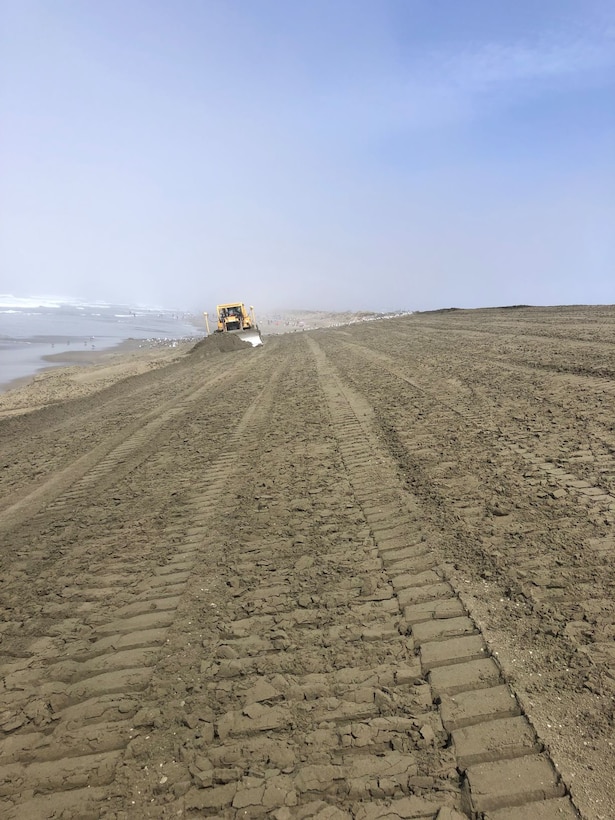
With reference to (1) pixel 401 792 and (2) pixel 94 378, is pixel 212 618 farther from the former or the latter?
(2) pixel 94 378

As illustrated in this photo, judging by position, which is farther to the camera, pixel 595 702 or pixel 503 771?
pixel 595 702

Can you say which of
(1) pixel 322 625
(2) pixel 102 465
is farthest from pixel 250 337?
(1) pixel 322 625

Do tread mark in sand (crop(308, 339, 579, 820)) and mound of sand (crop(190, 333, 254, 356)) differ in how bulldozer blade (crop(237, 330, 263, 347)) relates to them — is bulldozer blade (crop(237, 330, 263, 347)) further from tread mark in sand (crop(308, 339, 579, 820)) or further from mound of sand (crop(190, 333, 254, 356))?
tread mark in sand (crop(308, 339, 579, 820))

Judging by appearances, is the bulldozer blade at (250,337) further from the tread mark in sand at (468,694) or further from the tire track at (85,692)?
the tire track at (85,692)

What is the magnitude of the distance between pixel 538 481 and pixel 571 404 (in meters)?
2.91

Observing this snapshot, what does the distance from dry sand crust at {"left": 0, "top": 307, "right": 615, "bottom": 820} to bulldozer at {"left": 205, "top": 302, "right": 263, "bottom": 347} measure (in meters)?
16.9

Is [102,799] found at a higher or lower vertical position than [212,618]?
Answer: lower

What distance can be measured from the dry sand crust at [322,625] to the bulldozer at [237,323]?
1692 cm

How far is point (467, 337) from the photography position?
16062 millimetres

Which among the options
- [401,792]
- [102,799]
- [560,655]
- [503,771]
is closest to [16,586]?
[102,799]

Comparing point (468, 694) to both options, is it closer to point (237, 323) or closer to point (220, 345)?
point (220, 345)

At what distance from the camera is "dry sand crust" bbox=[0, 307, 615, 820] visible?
78.9 inches

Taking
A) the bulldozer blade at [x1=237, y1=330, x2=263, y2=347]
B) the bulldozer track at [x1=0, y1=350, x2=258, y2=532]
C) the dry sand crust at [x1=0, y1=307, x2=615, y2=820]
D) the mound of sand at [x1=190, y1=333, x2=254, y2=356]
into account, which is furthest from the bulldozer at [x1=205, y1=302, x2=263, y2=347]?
the dry sand crust at [x1=0, y1=307, x2=615, y2=820]

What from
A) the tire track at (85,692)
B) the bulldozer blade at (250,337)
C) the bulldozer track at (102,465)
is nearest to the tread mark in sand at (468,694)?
the tire track at (85,692)
